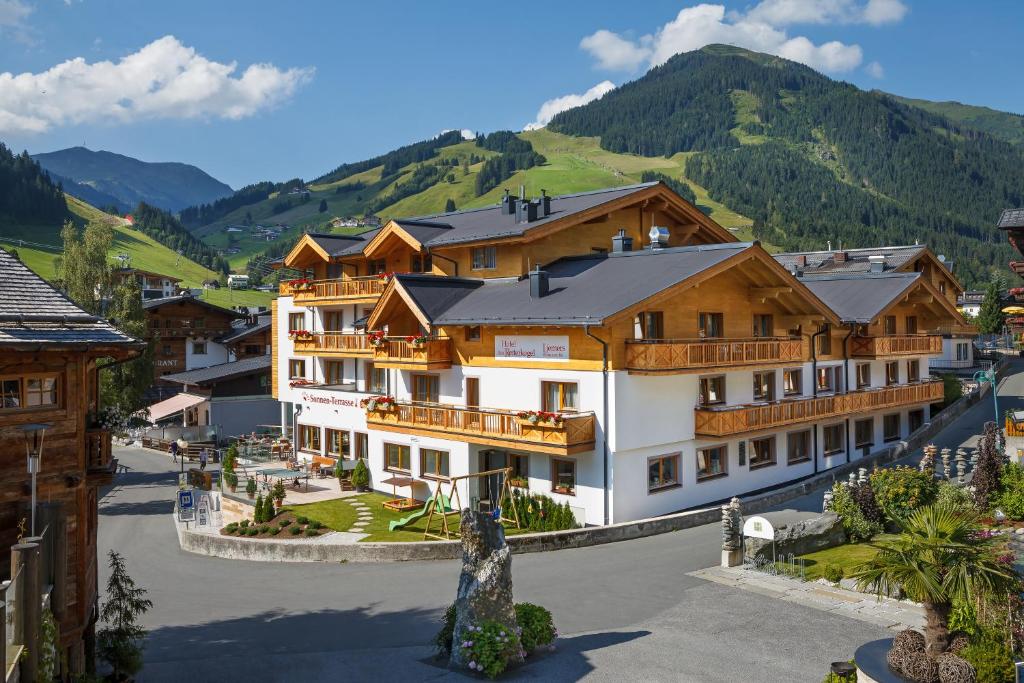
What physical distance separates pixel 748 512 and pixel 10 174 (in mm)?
170456

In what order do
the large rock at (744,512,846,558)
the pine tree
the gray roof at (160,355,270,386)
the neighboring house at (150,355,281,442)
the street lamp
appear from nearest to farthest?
the street lamp < the pine tree < the large rock at (744,512,846,558) < the gray roof at (160,355,270,386) < the neighboring house at (150,355,281,442)

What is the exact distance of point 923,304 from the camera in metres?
40.8

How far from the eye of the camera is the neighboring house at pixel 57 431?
1320cm

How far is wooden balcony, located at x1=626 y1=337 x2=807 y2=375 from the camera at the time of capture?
84.3ft

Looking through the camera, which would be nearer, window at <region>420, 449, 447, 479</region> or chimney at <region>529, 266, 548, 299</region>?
chimney at <region>529, 266, 548, 299</region>

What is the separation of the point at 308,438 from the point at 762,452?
21.5 meters

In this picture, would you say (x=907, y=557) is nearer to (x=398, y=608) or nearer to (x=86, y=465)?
(x=398, y=608)

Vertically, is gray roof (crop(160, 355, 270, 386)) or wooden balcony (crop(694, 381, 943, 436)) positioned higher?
gray roof (crop(160, 355, 270, 386))

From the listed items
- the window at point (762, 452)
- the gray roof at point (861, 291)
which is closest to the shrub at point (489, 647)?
the window at point (762, 452)

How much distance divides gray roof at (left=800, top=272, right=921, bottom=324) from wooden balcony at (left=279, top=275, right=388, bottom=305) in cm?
2062

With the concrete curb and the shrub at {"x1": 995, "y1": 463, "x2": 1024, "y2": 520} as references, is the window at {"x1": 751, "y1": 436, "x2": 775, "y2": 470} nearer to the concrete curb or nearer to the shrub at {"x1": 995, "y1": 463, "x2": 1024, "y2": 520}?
the concrete curb

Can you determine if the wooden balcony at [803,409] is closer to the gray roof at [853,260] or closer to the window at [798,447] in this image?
the window at [798,447]

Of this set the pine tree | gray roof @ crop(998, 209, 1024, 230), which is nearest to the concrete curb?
the pine tree

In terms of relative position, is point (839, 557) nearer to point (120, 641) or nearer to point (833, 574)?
point (833, 574)
